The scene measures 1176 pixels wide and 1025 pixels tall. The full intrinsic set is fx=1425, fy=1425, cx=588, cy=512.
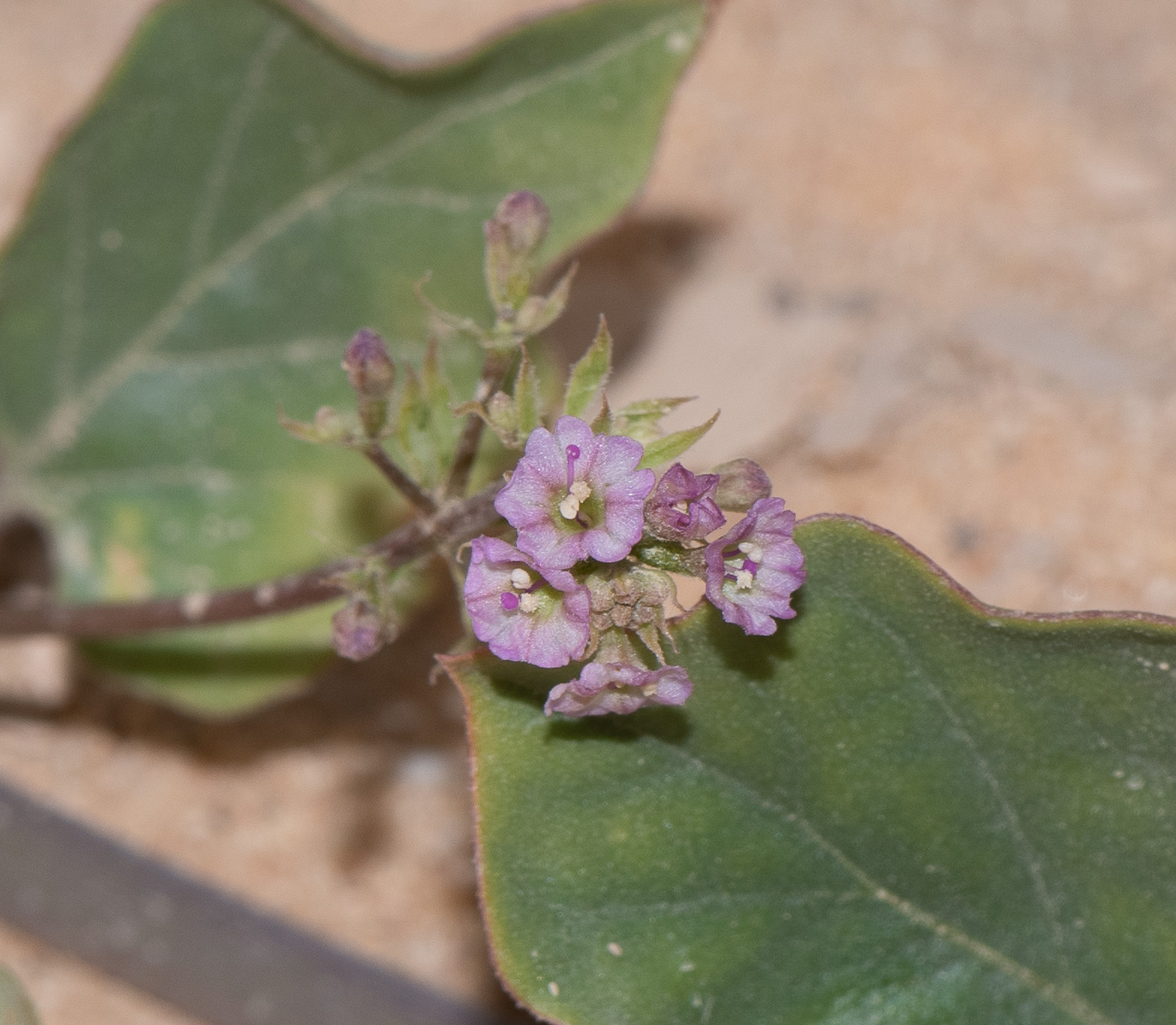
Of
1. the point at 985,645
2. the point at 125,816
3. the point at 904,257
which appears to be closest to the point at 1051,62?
the point at 904,257

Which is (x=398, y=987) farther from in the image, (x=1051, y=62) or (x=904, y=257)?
(x=1051, y=62)

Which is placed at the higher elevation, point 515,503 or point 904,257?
point 515,503

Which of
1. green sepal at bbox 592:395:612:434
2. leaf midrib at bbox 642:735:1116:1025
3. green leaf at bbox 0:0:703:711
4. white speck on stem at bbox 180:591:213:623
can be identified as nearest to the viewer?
green sepal at bbox 592:395:612:434

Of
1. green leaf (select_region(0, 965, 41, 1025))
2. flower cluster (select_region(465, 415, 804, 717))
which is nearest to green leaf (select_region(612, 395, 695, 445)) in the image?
flower cluster (select_region(465, 415, 804, 717))

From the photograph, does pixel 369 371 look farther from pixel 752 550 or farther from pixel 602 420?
pixel 752 550

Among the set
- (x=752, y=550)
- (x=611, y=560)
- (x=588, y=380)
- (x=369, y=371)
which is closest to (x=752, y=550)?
(x=752, y=550)

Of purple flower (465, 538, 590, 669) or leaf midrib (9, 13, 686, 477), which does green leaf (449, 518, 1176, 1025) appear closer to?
purple flower (465, 538, 590, 669)
